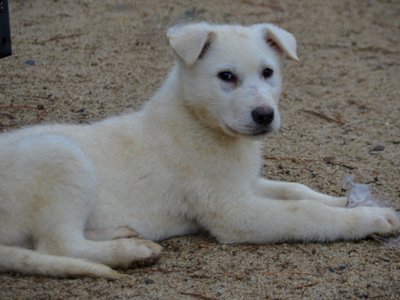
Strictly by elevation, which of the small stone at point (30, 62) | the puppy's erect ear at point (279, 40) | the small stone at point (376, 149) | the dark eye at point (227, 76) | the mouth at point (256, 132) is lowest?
the small stone at point (376, 149)

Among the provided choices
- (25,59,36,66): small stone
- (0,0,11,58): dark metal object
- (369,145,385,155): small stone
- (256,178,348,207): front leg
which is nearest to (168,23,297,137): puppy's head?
(256,178,348,207): front leg

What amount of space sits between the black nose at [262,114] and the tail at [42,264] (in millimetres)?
1238

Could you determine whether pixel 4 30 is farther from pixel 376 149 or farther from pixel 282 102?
pixel 376 149

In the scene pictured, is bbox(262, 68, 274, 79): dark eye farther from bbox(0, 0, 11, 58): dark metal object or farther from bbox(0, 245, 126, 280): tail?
bbox(0, 0, 11, 58): dark metal object

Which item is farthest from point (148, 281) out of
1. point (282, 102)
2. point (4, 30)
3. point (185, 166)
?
point (282, 102)

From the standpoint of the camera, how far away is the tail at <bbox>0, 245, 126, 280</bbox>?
12.8 ft

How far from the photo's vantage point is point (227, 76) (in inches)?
182

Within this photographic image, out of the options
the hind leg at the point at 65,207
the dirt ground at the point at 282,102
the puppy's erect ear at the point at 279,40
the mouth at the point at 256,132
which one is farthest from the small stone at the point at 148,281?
the puppy's erect ear at the point at 279,40

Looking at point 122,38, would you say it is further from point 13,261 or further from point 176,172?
point 13,261

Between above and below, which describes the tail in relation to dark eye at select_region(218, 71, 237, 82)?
below

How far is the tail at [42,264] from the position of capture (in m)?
3.89

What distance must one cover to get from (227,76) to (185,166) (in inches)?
23.8

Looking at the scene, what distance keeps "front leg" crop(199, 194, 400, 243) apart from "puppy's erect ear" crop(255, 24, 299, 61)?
0.99 m

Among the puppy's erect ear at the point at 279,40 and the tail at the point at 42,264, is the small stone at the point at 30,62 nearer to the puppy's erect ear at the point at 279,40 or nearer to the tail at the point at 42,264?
the puppy's erect ear at the point at 279,40
